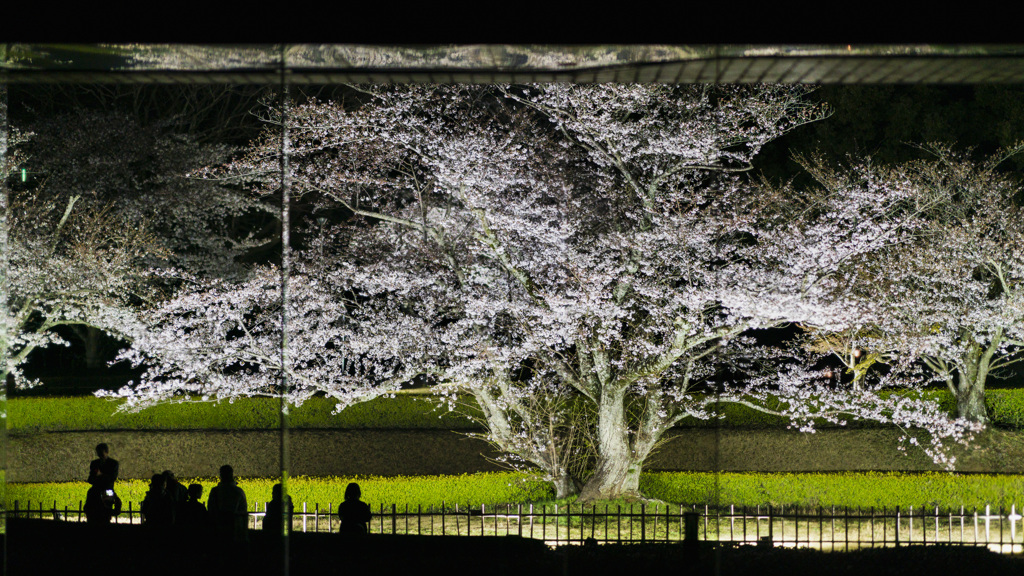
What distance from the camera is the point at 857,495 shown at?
9102mm

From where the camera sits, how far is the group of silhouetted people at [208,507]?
5.25 metres

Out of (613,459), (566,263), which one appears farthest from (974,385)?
(566,263)

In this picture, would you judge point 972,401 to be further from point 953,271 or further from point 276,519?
point 276,519

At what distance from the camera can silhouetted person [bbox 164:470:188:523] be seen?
20.6ft

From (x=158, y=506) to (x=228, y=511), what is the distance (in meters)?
0.80

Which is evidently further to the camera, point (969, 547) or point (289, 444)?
point (289, 444)

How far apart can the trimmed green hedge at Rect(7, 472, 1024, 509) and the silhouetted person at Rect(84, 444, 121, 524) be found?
241 centimetres

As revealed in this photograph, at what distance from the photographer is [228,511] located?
573 cm

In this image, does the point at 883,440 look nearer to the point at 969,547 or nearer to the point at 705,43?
the point at 969,547

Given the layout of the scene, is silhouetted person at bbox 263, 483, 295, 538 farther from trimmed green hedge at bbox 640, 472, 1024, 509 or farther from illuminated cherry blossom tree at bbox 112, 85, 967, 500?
trimmed green hedge at bbox 640, 472, 1024, 509

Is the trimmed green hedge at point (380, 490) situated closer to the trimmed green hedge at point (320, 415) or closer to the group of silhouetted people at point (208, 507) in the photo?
the trimmed green hedge at point (320, 415)

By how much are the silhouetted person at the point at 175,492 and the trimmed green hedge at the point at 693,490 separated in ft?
7.57

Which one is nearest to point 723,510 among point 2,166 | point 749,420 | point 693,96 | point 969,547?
point 749,420
